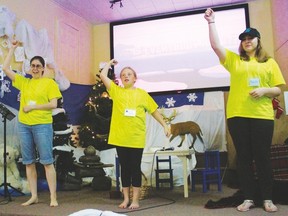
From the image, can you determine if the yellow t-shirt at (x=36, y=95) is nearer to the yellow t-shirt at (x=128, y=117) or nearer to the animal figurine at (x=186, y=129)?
the yellow t-shirt at (x=128, y=117)

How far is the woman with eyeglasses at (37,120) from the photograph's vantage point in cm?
285

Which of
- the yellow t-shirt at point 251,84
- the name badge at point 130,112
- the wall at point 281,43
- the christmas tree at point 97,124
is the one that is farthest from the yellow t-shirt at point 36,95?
the wall at point 281,43

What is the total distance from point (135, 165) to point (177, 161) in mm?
1847

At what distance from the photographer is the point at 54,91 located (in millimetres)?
2965

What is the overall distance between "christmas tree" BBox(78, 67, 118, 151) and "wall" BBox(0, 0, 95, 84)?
62cm

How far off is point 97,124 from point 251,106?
3.24m

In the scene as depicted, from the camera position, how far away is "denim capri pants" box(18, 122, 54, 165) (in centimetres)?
284

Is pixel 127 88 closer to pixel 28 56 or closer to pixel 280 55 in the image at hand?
pixel 28 56

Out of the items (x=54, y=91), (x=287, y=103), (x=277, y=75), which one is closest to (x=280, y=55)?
(x=287, y=103)

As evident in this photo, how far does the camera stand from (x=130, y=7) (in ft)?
17.9

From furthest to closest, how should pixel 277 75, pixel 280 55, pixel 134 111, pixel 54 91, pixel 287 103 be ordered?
pixel 280 55, pixel 287 103, pixel 54 91, pixel 134 111, pixel 277 75

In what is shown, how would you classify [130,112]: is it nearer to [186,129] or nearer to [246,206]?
[246,206]

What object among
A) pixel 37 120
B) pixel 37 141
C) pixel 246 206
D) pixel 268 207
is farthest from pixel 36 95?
pixel 268 207

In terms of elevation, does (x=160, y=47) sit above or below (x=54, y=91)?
above
